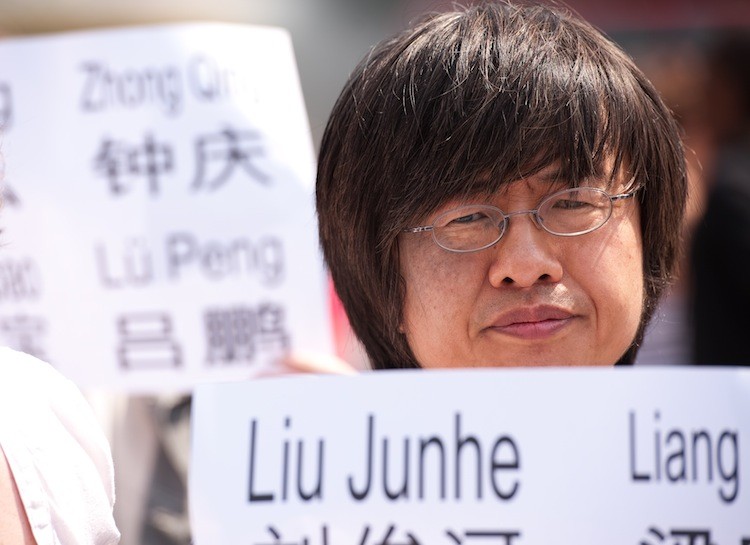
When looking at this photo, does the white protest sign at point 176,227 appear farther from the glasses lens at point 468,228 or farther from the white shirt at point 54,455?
the white shirt at point 54,455

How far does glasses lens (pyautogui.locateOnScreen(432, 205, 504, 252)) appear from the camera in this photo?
179cm

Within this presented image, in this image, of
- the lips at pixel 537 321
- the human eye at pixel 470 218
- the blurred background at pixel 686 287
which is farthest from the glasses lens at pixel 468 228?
the blurred background at pixel 686 287

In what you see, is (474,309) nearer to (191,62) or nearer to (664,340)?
(191,62)

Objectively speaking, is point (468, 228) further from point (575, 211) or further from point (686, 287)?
point (686, 287)

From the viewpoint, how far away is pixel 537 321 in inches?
70.2

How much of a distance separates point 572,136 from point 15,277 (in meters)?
2.20

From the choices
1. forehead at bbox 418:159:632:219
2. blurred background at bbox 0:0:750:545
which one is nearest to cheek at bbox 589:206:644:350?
forehead at bbox 418:159:632:219

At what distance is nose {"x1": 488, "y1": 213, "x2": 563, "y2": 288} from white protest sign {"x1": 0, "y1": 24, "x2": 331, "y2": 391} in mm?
1650

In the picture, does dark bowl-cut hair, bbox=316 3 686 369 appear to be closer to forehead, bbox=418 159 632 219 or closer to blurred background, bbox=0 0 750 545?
forehead, bbox=418 159 632 219

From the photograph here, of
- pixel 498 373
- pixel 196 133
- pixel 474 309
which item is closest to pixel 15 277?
pixel 196 133

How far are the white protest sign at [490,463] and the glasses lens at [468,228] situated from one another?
1.23 feet

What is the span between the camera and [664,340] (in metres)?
5.03

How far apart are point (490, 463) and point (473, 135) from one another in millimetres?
554

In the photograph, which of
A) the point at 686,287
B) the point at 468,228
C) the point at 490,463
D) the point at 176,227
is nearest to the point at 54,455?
the point at 490,463
